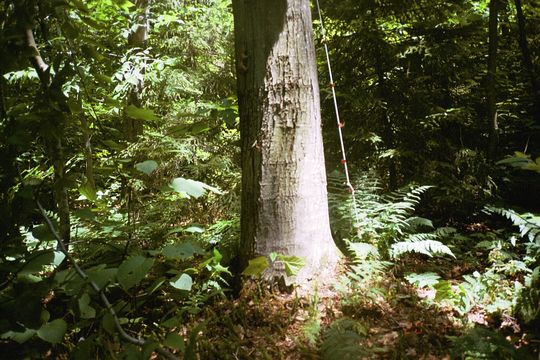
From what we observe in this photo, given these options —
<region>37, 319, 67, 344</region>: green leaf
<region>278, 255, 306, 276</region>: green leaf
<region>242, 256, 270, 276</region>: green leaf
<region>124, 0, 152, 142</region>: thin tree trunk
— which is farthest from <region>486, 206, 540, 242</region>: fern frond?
<region>124, 0, 152, 142</region>: thin tree trunk

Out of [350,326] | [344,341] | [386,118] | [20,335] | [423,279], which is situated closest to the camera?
[20,335]

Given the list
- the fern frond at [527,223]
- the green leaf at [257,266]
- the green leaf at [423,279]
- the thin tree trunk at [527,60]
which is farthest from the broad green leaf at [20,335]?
the thin tree trunk at [527,60]

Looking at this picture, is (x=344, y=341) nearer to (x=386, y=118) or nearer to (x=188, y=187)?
(x=188, y=187)

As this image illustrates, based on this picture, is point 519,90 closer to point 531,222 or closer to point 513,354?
point 531,222

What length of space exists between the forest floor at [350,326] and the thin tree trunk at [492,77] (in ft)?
8.28

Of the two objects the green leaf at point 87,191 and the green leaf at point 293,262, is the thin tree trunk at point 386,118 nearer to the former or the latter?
the green leaf at point 293,262

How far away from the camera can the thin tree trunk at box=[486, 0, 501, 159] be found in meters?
4.34

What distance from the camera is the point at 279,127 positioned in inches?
109

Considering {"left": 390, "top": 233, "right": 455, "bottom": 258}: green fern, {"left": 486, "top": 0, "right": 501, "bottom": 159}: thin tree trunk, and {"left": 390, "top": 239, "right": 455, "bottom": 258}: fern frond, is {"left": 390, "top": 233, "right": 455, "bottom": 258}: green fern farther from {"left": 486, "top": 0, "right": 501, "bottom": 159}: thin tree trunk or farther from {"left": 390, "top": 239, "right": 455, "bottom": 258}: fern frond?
{"left": 486, "top": 0, "right": 501, "bottom": 159}: thin tree trunk

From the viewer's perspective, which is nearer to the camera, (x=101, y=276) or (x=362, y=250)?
(x=101, y=276)

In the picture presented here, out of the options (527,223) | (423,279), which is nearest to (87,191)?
(423,279)

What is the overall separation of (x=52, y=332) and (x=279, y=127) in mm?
1960

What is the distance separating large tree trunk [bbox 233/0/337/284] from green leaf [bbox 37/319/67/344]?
1661 mm

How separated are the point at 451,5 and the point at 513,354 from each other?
14.4ft
